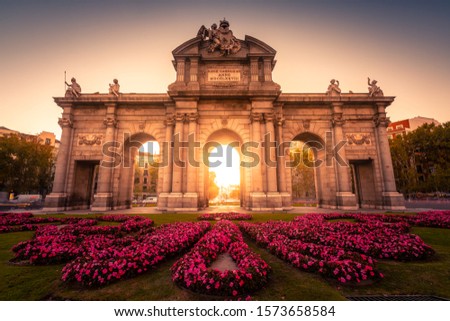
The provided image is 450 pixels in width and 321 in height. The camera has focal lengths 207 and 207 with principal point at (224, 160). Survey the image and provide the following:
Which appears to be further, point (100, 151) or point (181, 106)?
point (100, 151)

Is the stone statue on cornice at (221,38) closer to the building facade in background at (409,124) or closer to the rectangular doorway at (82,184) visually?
the rectangular doorway at (82,184)

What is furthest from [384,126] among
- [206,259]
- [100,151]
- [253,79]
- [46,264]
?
[100,151]

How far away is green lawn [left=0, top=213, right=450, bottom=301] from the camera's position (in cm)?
367

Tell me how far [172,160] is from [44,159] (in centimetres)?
3456

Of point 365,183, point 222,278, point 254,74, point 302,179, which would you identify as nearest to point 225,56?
point 254,74

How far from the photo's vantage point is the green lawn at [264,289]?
3.67 meters

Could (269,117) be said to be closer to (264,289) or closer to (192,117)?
(192,117)

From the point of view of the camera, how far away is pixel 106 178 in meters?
20.1

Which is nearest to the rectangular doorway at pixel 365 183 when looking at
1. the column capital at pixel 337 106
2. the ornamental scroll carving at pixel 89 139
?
the column capital at pixel 337 106

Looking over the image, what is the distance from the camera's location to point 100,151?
69.7ft

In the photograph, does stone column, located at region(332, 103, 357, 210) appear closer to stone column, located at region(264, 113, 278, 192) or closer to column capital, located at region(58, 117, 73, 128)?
stone column, located at region(264, 113, 278, 192)

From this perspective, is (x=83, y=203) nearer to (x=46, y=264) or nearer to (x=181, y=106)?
(x=181, y=106)

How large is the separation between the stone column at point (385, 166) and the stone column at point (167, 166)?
20676 mm
